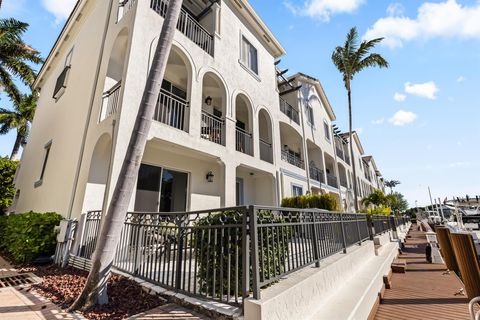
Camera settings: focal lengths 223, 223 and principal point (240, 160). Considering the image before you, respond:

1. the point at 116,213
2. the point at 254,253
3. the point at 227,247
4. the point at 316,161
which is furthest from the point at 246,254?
the point at 316,161

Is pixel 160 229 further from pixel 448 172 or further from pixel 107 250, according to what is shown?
pixel 448 172

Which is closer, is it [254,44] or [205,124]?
[205,124]

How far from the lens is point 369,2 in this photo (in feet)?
24.3

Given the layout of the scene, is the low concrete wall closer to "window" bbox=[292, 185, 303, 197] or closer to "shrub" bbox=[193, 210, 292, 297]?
"shrub" bbox=[193, 210, 292, 297]

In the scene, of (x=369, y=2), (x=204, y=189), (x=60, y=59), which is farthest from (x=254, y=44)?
(x=60, y=59)

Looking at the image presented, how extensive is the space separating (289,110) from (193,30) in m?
8.75

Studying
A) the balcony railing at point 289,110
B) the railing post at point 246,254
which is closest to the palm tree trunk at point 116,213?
the railing post at point 246,254

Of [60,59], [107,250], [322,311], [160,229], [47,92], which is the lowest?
[322,311]

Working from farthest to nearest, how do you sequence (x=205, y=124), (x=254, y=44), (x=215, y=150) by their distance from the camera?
(x=254, y=44), (x=205, y=124), (x=215, y=150)

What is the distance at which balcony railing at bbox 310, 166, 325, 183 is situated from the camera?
1702cm

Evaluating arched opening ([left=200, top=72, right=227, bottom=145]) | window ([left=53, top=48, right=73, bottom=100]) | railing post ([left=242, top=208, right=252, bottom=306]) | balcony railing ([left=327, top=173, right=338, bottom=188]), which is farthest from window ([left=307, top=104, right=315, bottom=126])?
railing post ([left=242, top=208, right=252, bottom=306])

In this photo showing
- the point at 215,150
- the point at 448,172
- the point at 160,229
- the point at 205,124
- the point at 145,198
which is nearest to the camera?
the point at 160,229

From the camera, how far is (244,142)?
10852 millimetres

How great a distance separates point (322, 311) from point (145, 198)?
5.97 m
